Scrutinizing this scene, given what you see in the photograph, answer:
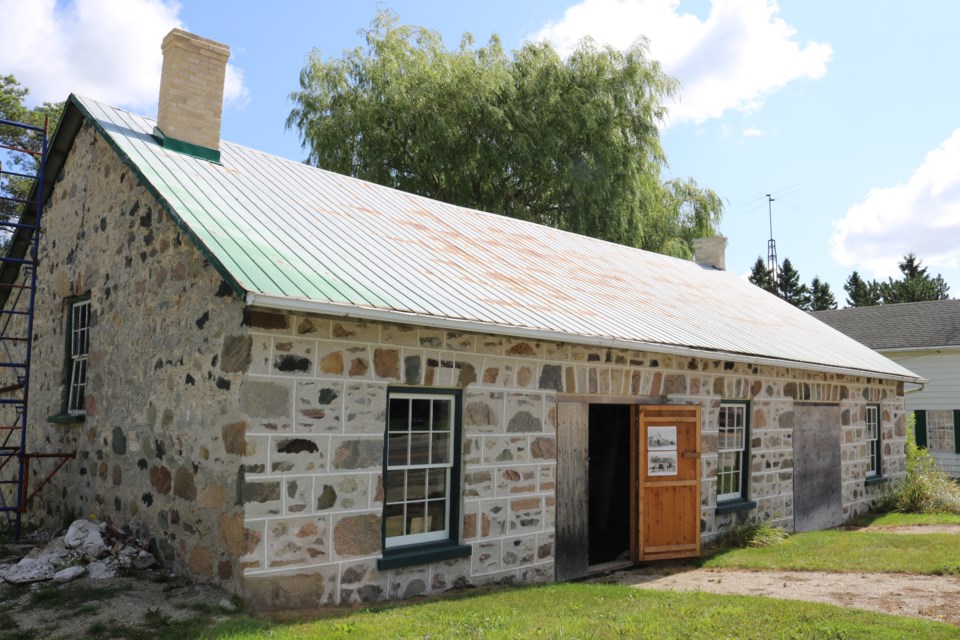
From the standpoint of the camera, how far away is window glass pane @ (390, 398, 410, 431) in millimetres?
7801

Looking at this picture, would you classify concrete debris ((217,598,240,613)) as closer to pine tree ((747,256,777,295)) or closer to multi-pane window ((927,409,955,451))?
multi-pane window ((927,409,955,451))

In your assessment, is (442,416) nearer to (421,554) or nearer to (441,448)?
(441,448)

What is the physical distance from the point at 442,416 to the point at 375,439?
962 mm

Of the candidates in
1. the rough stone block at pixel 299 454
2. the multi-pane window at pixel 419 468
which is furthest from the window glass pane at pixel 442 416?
the rough stone block at pixel 299 454

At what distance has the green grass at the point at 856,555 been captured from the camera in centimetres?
986

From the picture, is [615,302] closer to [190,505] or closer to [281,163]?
[281,163]

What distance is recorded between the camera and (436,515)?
26.7 feet

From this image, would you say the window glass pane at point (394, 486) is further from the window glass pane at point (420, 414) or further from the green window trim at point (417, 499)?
the window glass pane at point (420, 414)

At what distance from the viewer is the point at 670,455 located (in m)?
10.4

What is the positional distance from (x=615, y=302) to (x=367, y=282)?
456 cm

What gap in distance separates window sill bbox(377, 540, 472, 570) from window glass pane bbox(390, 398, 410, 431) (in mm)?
1154

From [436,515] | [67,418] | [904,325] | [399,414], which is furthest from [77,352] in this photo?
[904,325]

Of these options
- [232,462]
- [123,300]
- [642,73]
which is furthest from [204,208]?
[642,73]

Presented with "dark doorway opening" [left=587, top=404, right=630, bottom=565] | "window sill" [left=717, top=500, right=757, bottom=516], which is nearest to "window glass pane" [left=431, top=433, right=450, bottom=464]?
"dark doorway opening" [left=587, top=404, right=630, bottom=565]
